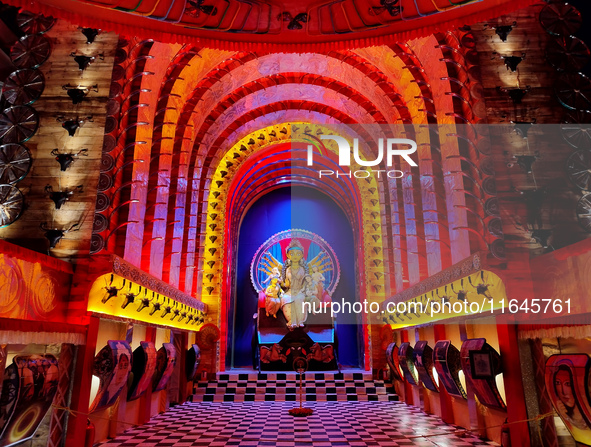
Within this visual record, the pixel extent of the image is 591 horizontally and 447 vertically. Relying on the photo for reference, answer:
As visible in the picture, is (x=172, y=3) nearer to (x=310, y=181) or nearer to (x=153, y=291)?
(x=153, y=291)

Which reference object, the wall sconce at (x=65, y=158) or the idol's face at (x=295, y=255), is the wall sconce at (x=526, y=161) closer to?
the wall sconce at (x=65, y=158)

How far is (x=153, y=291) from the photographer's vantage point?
759 centimetres

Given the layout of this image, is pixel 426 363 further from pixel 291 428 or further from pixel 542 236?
pixel 542 236

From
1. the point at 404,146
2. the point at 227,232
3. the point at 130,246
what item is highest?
the point at 404,146

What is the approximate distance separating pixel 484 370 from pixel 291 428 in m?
3.26

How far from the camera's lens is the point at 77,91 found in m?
6.42

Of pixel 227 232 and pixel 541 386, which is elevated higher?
pixel 227 232

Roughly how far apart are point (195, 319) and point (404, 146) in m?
6.93

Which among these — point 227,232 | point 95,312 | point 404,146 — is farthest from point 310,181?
point 95,312

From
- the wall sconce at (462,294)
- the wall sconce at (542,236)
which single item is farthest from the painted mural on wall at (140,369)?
the wall sconce at (542,236)

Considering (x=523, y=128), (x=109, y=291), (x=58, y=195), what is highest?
(x=523, y=128)

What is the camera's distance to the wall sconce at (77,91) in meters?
6.41

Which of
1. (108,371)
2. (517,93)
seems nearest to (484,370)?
(517,93)

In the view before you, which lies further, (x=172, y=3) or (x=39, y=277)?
(x=39, y=277)
